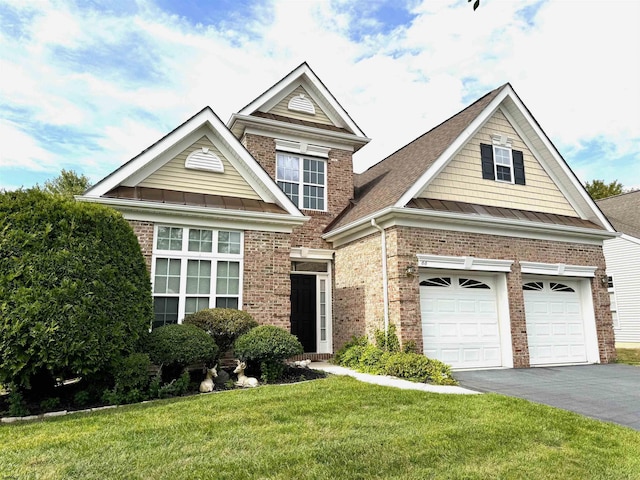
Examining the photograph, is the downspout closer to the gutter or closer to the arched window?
the arched window

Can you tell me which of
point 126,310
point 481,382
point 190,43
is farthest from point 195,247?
point 481,382

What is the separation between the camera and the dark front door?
12.0 m

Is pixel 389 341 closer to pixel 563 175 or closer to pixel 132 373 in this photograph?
pixel 132 373

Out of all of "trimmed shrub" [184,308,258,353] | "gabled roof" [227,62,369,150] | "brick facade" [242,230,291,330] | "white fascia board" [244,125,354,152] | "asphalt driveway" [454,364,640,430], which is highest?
"gabled roof" [227,62,369,150]

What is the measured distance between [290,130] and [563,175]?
8376mm

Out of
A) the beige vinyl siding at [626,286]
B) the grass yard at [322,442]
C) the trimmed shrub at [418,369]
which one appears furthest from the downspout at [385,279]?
the beige vinyl siding at [626,286]

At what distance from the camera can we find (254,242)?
32.6 ft

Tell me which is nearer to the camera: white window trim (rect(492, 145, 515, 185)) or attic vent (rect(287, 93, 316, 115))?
white window trim (rect(492, 145, 515, 185))

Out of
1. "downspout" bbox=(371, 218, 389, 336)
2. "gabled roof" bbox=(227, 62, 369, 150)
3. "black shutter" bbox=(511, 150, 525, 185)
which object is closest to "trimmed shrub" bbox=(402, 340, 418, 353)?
"downspout" bbox=(371, 218, 389, 336)

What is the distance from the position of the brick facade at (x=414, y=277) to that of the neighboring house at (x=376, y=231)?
0.12 ft

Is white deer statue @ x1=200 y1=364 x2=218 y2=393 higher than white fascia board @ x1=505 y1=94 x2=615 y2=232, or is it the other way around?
white fascia board @ x1=505 y1=94 x2=615 y2=232

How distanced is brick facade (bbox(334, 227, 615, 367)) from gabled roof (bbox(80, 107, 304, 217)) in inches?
96.3

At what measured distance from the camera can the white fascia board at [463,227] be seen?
10094mm

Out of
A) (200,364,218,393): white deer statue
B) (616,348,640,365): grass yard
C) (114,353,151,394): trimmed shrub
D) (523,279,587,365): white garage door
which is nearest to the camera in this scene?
(114,353,151,394): trimmed shrub
